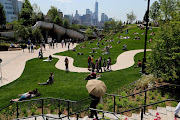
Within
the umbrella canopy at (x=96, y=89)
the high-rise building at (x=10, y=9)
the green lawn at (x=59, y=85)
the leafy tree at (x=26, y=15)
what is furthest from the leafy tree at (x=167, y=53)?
the high-rise building at (x=10, y=9)

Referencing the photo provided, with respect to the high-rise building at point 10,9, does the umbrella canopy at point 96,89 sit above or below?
below

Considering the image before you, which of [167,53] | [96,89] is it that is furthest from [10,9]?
[96,89]

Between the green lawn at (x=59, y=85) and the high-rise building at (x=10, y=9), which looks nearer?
the green lawn at (x=59, y=85)

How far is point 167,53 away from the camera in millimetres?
9977

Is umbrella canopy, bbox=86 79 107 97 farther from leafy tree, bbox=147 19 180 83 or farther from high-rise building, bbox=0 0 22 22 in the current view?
high-rise building, bbox=0 0 22 22

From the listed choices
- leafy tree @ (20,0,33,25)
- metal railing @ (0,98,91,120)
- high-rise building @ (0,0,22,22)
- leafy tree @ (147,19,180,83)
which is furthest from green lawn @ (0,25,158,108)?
high-rise building @ (0,0,22,22)

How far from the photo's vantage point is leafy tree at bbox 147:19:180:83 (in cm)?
962

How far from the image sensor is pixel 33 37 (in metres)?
46.0

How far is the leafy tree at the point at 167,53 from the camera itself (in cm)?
962

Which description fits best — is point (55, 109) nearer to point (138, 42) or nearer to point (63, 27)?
point (138, 42)

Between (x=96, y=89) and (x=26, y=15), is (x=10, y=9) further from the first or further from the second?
(x=96, y=89)

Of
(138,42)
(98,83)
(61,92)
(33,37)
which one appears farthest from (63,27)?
(98,83)

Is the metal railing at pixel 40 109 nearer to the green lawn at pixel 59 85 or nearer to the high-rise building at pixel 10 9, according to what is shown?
the green lawn at pixel 59 85

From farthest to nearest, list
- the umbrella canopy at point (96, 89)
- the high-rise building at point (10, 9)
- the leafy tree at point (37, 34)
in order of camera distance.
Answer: the high-rise building at point (10, 9), the leafy tree at point (37, 34), the umbrella canopy at point (96, 89)
